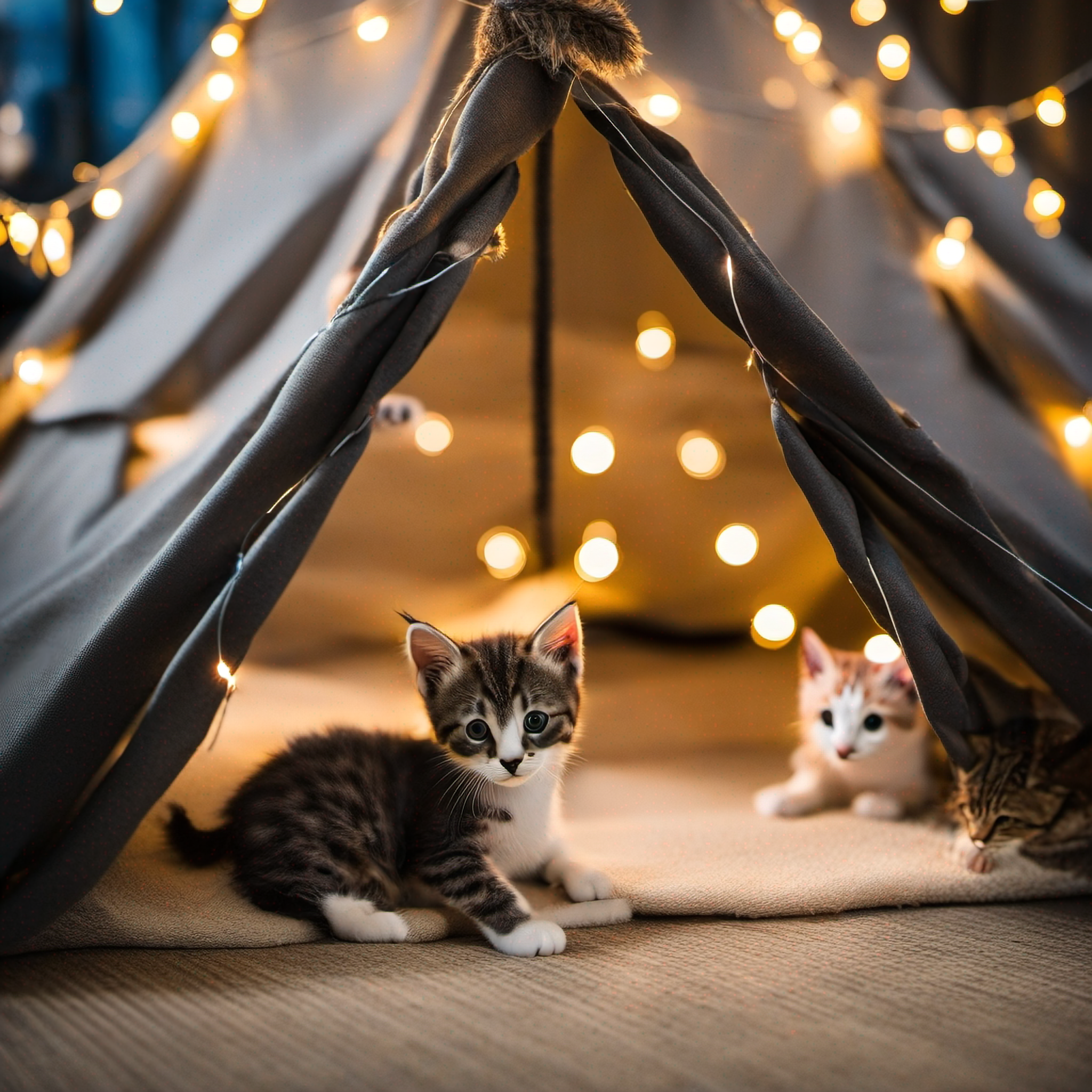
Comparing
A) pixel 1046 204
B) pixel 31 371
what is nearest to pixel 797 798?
pixel 1046 204

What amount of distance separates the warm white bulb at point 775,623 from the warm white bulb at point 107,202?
1756 millimetres

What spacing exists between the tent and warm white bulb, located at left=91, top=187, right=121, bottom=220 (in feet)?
0.10

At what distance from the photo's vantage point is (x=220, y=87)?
2.17 m

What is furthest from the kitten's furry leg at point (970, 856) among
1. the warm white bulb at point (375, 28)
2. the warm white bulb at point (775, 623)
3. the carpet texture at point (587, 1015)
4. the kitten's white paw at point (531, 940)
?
the warm white bulb at point (375, 28)

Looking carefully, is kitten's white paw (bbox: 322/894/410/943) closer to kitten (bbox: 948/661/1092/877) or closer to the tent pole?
kitten (bbox: 948/661/1092/877)

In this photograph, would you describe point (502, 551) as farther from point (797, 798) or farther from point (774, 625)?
point (797, 798)

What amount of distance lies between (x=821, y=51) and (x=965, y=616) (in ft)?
3.98

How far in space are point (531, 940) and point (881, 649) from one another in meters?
0.97

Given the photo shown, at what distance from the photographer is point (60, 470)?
2.04m

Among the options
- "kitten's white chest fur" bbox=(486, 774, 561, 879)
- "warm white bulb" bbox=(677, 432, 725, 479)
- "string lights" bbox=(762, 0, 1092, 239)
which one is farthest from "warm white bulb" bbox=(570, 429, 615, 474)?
"kitten's white chest fur" bbox=(486, 774, 561, 879)

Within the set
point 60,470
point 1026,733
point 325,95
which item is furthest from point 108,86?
point 1026,733

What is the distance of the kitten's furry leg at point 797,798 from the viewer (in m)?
1.71

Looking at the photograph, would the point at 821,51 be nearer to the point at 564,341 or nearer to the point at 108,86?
the point at 564,341

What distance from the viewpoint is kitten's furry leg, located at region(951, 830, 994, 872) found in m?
1.44
